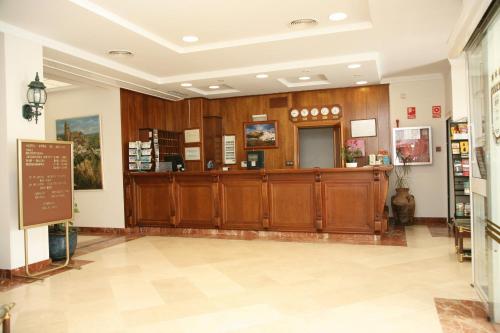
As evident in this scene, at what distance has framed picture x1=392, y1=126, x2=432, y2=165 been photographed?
8648mm

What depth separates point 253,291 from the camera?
14.5ft

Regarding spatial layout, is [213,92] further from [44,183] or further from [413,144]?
[44,183]

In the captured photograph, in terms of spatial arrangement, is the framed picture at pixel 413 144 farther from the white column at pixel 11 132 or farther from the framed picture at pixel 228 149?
the white column at pixel 11 132

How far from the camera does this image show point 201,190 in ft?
26.5

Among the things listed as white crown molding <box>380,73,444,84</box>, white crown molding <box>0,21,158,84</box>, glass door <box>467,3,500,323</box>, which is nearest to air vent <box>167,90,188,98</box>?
white crown molding <box>0,21,158,84</box>

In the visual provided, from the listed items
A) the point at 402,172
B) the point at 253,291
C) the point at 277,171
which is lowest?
the point at 253,291

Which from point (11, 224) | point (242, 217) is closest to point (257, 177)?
point (242, 217)

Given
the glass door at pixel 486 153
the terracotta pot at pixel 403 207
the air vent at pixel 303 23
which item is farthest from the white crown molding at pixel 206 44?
the terracotta pot at pixel 403 207

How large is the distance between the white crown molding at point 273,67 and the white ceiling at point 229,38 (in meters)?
0.02

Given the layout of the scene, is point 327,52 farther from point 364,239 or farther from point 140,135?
point 140,135

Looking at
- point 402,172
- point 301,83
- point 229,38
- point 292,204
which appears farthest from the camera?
point 301,83

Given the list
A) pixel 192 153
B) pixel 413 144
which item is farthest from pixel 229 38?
pixel 413 144

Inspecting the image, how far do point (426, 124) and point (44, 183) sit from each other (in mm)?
7569

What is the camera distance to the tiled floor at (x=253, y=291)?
141 inches
